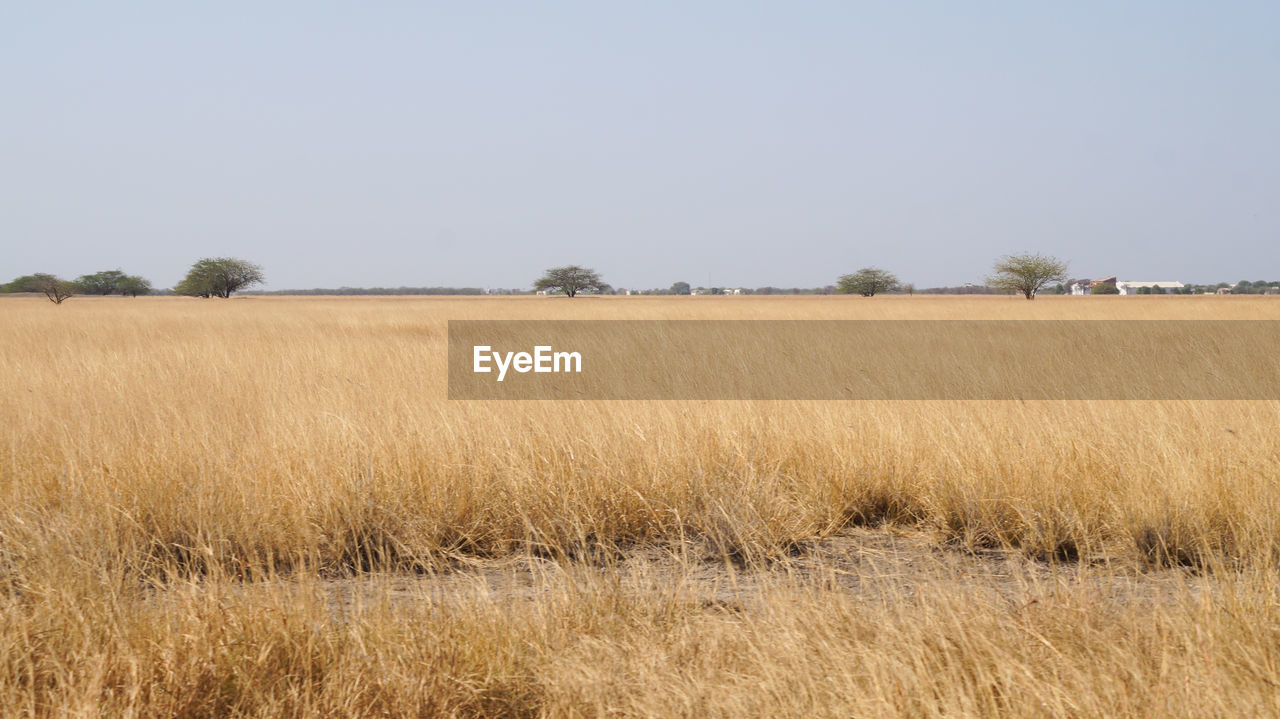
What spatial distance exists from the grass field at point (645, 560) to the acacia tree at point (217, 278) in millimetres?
90237

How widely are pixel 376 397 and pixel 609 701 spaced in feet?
21.6

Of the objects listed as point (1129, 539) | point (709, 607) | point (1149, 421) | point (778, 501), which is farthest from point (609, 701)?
point (1149, 421)

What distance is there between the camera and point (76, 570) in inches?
132

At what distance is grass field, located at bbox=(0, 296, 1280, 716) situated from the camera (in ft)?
8.75

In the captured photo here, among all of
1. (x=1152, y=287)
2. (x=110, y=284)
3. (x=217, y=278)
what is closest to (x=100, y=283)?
(x=110, y=284)

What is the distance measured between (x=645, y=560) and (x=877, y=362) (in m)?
8.58

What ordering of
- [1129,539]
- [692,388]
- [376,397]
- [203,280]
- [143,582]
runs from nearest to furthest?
1. [143,582]
2. [1129,539]
3. [376,397]
4. [692,388]
5. [203,280]

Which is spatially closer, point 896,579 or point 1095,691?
point 1095,691

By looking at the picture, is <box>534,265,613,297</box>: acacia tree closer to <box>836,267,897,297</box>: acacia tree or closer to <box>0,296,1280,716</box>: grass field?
<box>836,267,897,297</box>: acacia tree

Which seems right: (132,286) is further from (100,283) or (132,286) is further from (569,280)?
(569,280)

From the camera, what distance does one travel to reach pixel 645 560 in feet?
12.6

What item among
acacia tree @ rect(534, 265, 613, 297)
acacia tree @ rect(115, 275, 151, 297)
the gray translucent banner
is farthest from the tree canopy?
the gray translucent banner

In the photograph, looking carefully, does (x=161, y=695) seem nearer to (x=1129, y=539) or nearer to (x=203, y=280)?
(x=1129, y=539)

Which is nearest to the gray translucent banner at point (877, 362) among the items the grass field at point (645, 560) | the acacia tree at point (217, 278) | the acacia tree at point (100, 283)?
the grass field at point (645, 560)
